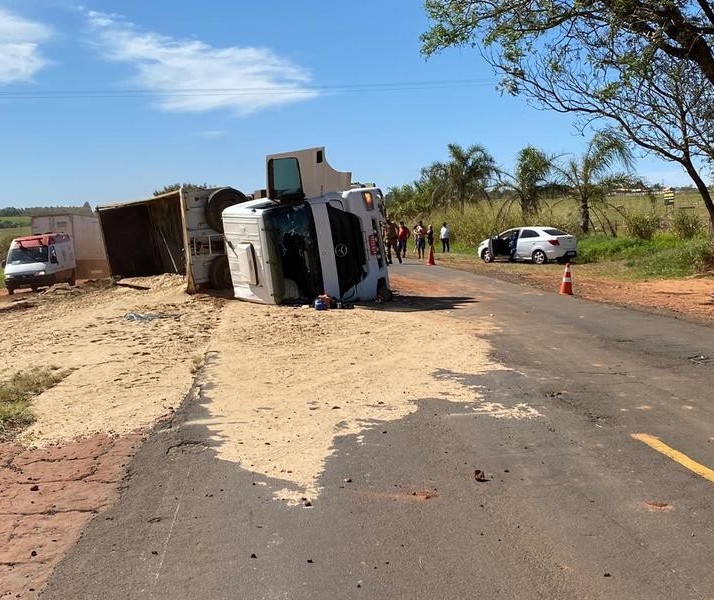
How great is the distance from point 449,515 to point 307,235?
1019 centimetres

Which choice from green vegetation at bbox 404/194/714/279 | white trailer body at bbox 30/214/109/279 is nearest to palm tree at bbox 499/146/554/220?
green vegetation at bbox 404/194/714/279

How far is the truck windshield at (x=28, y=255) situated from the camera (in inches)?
1174

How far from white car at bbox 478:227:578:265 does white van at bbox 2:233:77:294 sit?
58.8 ft

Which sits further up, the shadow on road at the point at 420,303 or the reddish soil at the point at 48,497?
the shadow on road at the point at 420,303

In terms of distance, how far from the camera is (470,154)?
45625 millimetres

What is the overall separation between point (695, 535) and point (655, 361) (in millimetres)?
5281

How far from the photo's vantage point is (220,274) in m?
16.9

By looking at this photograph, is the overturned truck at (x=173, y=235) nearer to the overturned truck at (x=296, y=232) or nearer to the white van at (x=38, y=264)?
the overturned truck at (x=296, y=232)

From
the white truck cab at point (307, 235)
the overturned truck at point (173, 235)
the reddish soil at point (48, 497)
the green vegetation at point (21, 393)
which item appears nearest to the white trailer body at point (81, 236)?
the overturned truck at point (173, 235)

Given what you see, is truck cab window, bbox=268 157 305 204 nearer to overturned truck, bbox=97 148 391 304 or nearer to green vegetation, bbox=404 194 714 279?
overturned truck, bbox=97 148 391 304

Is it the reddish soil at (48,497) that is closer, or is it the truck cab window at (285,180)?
the reddish soil at (48,497)

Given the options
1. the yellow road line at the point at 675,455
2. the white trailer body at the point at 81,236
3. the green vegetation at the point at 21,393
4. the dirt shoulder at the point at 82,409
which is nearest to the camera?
the dirt shoulder at the point at 82,409

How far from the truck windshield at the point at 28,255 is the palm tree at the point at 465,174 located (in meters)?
24.0

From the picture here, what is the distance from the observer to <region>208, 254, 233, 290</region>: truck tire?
16797 millimetres
